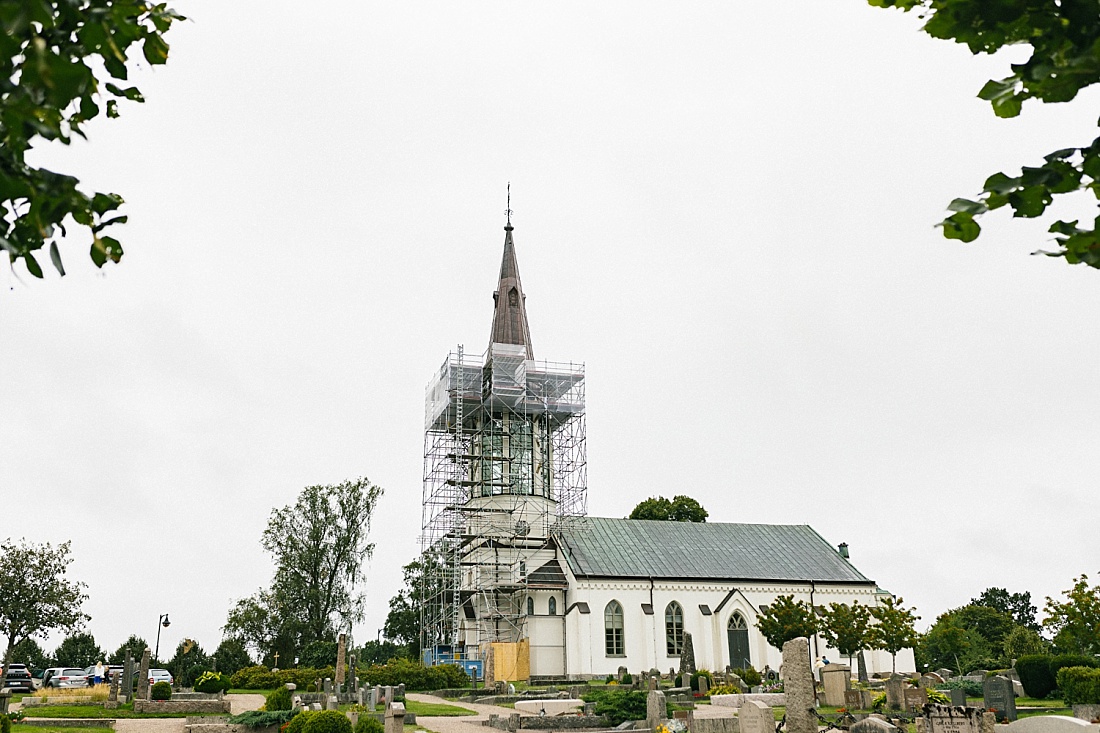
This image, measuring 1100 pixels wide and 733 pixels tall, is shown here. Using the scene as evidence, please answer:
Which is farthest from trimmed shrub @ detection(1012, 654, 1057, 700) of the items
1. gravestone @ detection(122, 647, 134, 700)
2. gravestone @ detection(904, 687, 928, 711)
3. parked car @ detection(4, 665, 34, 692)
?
parked car @ detection(4, 665, 34, 692)

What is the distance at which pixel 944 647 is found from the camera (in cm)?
5744

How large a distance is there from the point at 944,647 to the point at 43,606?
5181 centimetres

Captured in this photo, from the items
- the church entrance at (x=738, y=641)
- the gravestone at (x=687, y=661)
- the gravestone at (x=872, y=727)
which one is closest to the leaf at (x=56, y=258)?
the gravestone at (x=872, y=727)

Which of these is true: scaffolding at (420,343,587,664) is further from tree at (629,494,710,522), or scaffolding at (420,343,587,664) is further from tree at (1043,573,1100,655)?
tree at (1043,573,1100,655)

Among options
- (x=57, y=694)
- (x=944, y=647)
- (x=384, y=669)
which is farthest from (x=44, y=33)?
(x=944, y=647)

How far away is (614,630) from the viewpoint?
141ft


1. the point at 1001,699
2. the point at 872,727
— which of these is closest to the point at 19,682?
the point at 872,727

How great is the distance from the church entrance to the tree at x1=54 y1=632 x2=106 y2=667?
1687 inches

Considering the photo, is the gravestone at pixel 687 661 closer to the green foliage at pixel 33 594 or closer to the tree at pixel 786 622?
the tree at pixel 786 622

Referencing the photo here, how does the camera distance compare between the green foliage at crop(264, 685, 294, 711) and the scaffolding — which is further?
the scaffolding

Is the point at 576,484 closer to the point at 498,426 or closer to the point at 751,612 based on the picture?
the point at 498,426

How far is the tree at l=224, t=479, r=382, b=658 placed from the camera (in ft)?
162

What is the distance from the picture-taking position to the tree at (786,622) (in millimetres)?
38987

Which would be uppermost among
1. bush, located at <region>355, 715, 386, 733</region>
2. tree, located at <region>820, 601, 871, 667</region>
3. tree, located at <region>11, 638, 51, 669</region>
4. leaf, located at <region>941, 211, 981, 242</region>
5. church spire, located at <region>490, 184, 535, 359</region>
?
church spire, located at <region>490, 184, 535, 359</region>
